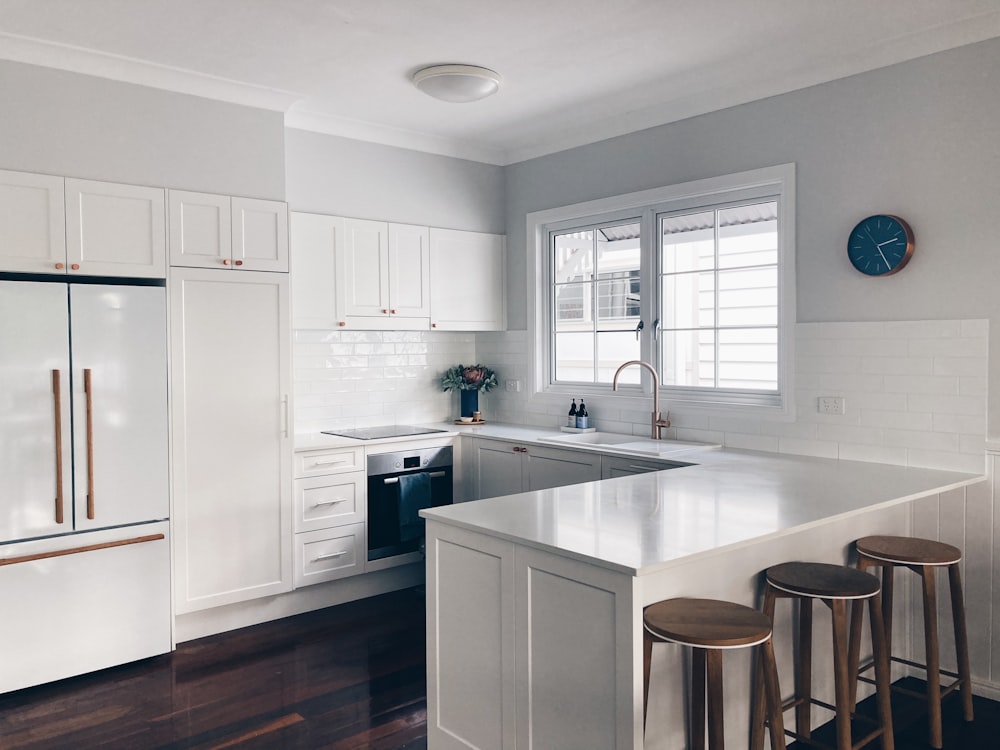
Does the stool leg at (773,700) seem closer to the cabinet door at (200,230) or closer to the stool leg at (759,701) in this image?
the stool leg at (759,701)

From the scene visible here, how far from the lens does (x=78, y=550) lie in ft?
11.6

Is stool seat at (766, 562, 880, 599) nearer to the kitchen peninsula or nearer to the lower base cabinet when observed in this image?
the kitchen peninsula

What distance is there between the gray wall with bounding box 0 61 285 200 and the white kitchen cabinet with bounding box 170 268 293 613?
0.50m

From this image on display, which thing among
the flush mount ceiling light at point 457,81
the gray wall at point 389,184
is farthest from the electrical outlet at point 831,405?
the gray wall at point 389,184

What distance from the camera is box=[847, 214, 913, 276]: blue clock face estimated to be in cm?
345

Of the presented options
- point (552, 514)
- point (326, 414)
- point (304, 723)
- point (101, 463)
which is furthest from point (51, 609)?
point (552, 514)

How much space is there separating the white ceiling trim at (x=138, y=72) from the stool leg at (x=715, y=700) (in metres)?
3.42

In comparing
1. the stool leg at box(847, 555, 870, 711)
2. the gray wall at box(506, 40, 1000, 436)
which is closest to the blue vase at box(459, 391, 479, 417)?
the gray wall at box(506, 40, 1000, 436)

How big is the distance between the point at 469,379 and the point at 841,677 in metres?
3.31

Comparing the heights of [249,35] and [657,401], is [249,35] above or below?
above

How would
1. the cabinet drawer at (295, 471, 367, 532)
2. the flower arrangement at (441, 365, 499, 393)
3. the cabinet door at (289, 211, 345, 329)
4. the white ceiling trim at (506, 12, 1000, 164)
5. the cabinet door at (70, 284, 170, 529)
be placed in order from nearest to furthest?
the white ceiling trim at (506, 12, 1000, 164) → the cabinet door at (70, 284, 170, 529) → the cabinet drawer at (295, 471, 367, 532) → the cabinet door at (289, 211, 345, 329) → the flower arrangement at (441, 365, 499, 393)

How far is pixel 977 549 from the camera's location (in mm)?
3312

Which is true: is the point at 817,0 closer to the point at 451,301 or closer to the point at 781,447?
the point at 781,447

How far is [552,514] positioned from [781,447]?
6.04 ft
